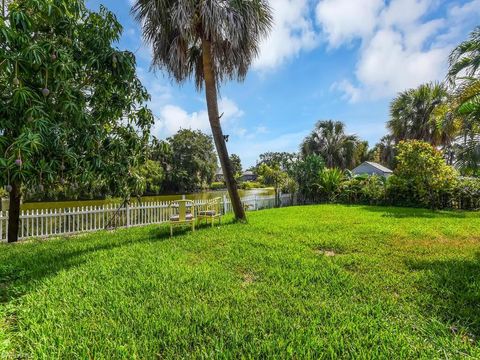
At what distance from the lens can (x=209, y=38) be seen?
7.92 metres

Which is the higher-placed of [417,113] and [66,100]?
[417,113]

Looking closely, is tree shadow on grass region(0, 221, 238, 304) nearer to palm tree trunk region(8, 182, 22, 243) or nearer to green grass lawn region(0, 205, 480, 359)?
green grass lawn region(0, 205, 480, 359)

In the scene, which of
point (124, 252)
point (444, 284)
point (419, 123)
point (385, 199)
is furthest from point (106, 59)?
point (419, 123)

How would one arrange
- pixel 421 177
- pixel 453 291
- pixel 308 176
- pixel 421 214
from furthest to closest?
pixel 308 176
pixel 421 177
pixel 421 214
pixel 453 291

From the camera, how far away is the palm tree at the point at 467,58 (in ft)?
17.5

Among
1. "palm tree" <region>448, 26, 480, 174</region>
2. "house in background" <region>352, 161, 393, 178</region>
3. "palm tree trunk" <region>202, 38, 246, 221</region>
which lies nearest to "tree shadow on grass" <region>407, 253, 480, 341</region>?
"palm tree" <region>448, 26, 480, 174</region>

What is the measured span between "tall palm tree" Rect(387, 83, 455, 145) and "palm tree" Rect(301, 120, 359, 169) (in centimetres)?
723

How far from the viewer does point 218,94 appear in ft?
29.3

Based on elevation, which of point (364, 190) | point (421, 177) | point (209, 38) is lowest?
point (364, 190)

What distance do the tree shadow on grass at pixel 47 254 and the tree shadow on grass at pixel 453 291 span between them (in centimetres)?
503

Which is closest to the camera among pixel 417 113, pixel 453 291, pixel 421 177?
pixel 453 291

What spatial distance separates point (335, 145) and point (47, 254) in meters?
25.1

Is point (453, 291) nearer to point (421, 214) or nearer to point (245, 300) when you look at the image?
point (245, 300)

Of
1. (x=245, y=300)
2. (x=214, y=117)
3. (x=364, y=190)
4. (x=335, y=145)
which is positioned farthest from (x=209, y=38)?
(x=335, y=145)
